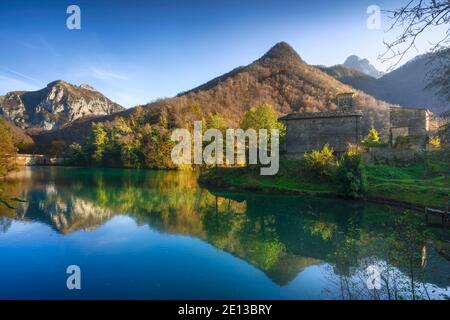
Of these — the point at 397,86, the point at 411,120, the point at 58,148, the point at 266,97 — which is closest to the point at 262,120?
the point at 411,120

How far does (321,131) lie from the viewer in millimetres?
34688

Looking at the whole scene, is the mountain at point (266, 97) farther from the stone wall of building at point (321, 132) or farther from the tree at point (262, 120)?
the stone wall of building at point (321, 132)

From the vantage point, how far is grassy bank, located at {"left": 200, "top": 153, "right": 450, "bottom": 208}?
21622mm

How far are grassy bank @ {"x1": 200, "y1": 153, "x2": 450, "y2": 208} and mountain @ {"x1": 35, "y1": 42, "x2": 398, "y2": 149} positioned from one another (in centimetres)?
3564

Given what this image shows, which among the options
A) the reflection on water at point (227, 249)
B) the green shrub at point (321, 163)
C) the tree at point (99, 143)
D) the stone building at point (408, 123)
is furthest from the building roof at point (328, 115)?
the tree at point (99, 143)

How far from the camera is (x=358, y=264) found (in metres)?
10.8

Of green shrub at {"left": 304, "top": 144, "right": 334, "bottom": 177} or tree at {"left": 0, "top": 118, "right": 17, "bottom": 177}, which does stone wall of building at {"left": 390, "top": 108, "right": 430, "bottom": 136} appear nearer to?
green shrub at {"left": 304, "top": 144, "right": 334, "bottom": 177}

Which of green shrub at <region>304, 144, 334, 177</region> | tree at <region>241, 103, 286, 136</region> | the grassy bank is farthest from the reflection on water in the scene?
tree at <region>241, 103, 286, 136</region>

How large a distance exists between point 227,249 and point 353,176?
15.8 m

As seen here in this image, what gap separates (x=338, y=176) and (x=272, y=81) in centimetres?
9873

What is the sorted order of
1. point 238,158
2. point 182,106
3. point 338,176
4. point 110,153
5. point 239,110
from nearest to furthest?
point 338,176, point 238,158, point 110,153, point 182,106, point 239,110

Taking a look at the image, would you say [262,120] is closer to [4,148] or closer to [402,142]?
[402,142]
